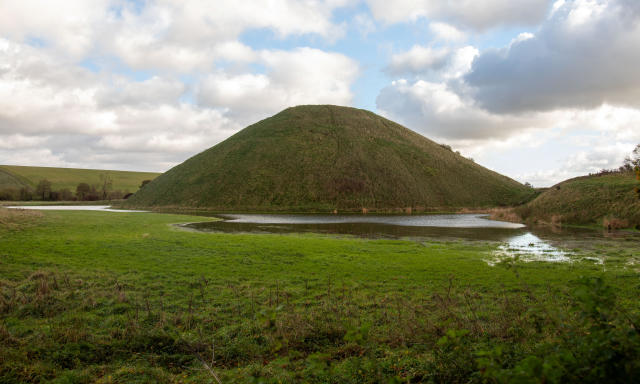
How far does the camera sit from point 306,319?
856 centimetres

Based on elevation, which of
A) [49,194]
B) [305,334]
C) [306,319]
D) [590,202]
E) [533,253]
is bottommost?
[305,334]

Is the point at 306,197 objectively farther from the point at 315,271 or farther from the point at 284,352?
the point at 284,352

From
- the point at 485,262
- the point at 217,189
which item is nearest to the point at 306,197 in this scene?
the point at 217,189

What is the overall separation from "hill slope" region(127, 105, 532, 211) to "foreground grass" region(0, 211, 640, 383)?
6104 centimetres

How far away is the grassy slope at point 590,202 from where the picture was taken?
3594cm

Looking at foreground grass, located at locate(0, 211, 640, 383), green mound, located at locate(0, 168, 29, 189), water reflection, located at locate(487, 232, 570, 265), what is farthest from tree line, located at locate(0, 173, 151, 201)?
water reflection, located at locate(487, 232, 570, 265)

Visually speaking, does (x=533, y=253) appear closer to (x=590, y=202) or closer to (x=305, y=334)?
(x=305, y=334)

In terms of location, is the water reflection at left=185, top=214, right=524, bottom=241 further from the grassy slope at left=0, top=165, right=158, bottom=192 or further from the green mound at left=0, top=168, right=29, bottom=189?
the green mound at left=0, top=168, right=29, bottom=189

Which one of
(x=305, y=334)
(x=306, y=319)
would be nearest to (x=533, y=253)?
(x=306, y=319)

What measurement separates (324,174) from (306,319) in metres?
79.3

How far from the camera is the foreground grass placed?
478 centimetres

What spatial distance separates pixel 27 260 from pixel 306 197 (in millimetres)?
66077

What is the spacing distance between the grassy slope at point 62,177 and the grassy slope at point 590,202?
159 m

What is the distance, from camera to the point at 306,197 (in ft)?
261
